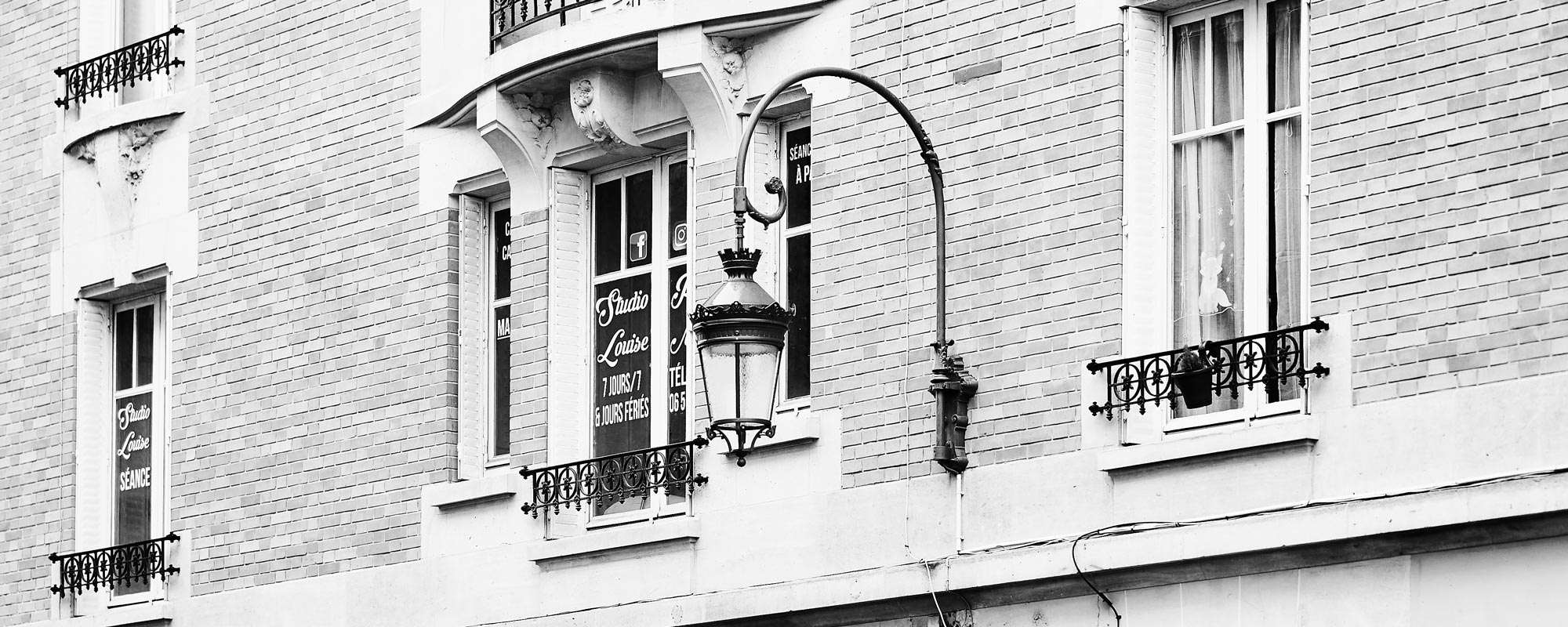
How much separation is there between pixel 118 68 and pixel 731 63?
20.3 ft

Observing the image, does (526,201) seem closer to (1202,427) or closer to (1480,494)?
(1202,427)

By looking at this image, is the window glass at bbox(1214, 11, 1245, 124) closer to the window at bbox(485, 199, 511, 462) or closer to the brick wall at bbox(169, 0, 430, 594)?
the window at bbox(485, 199, 511, 462)

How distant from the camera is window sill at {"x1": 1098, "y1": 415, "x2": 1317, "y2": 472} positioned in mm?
13664

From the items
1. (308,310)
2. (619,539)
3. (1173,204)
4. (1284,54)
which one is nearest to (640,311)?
(619,539)

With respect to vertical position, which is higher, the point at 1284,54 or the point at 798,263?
the point at 1284,54

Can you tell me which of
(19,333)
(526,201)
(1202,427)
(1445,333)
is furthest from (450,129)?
(1445,333)

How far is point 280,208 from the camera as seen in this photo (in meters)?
19.8

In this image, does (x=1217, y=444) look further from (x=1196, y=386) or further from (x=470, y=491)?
(x=470, y=491)

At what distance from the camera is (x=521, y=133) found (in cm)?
1812

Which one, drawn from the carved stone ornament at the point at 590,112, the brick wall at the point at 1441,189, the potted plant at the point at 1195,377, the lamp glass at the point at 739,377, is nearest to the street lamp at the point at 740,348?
the lamp glass at the point at 739,377

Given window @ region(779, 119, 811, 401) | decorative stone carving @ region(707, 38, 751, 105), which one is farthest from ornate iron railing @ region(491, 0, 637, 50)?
window @ region(779, 119, 811, 401)

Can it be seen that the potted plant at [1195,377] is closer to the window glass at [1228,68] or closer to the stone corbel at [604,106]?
the window glass at [1228,68]

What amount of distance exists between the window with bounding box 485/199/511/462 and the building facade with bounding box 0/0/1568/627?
0.03 metres

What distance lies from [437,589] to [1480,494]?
7685 millimetres
